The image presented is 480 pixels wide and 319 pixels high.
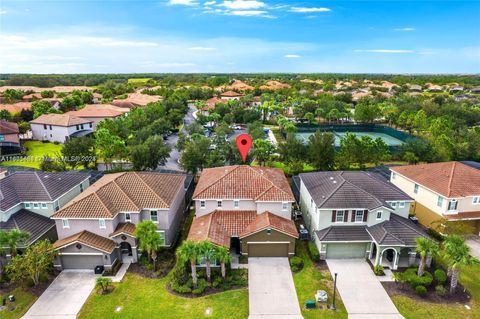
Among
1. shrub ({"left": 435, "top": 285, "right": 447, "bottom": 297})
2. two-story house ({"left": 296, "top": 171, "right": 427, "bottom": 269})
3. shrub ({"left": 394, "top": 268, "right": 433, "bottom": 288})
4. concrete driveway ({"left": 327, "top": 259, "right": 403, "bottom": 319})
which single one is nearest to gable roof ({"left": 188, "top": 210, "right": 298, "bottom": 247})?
two-story house ({"left": 296, "top": 171, "right": 427, "bottom": 269})

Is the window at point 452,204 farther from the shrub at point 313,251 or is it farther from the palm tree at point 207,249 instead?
the palm tree at point 207,249

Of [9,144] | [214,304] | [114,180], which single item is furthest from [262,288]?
[9,144]

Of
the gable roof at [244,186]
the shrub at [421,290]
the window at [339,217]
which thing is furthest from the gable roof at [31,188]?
the shrub at [421,290]

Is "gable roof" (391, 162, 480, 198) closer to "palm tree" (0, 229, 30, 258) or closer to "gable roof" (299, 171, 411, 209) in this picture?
"gable roof" (299, 171, 411, 209)

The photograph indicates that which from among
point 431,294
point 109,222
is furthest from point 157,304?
point 431,294

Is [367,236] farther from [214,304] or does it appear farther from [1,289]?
[1,289]
